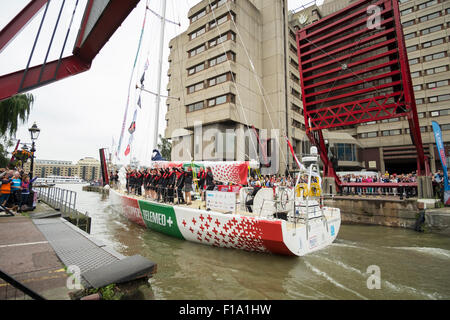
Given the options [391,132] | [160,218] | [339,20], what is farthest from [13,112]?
[391,132]

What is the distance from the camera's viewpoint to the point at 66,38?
137 inches

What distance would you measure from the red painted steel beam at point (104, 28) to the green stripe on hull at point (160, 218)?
533 cm

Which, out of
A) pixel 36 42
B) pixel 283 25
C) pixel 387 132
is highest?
pixel 283 25

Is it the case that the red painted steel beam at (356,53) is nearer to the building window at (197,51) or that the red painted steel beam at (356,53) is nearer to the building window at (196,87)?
the building window at (196,87)

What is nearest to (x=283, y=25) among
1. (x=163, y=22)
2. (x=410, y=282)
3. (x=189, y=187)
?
(x=163, y=22)

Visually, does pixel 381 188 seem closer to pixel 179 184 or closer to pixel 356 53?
pixel 356 53

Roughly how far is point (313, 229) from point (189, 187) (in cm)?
453

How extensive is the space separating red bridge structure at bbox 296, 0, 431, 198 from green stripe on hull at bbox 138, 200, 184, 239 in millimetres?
12861

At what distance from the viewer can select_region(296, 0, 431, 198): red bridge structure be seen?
13422 mm

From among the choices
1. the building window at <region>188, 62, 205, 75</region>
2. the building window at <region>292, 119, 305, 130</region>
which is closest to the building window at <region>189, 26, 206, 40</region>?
the building window at <region>188, 62, 205, 75</region>

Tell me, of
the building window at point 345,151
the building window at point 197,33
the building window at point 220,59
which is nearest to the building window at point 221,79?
the building window at point 220,59
